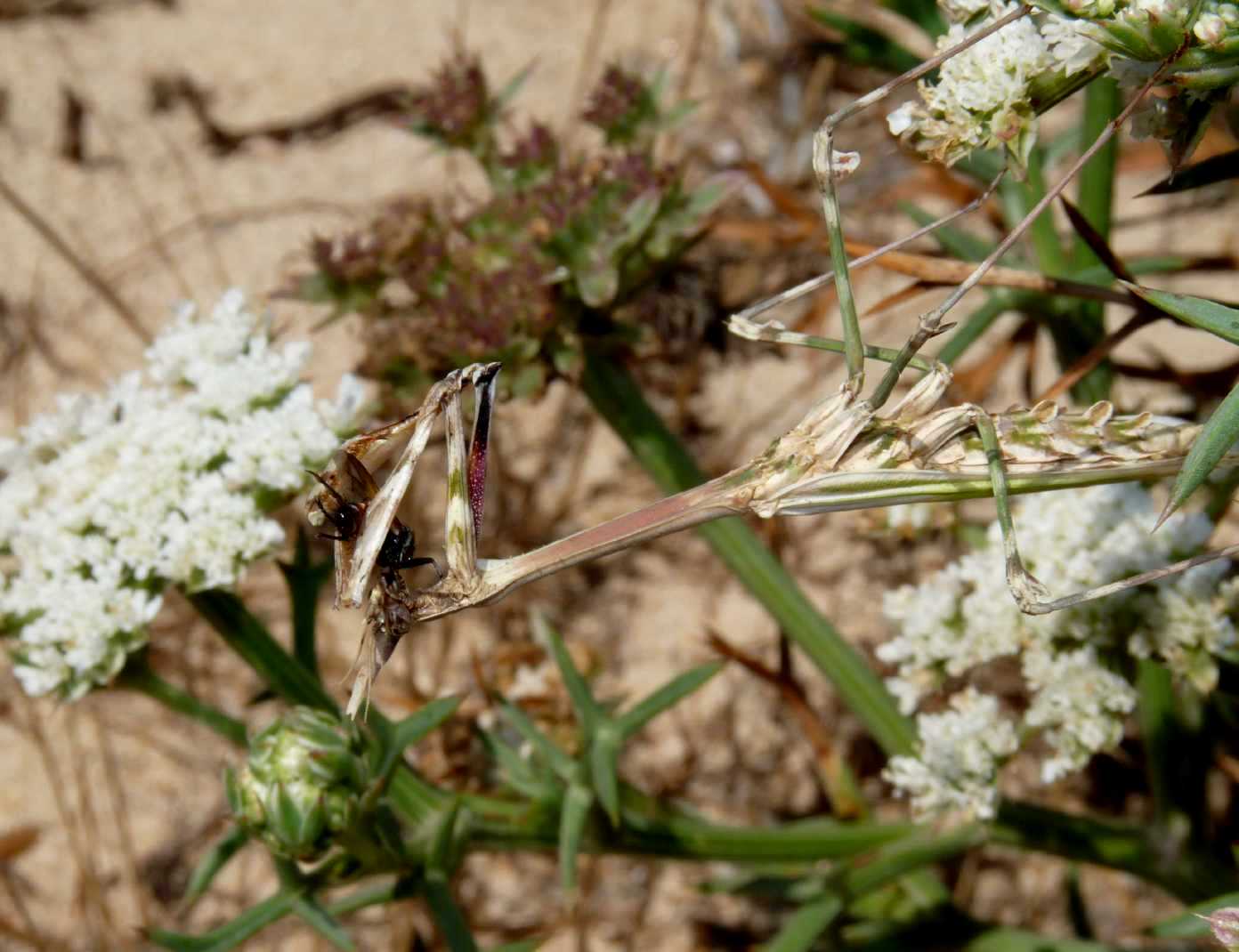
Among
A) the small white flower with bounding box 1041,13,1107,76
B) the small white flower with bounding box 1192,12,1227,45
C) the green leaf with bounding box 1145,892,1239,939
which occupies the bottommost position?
the green leaf with bounding box 1145,892,1239,939

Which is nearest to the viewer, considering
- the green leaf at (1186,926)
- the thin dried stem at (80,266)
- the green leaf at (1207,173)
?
the green leaf at (1207,173)

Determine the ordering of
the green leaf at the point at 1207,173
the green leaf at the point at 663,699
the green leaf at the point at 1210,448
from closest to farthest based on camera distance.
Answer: the green leaf at the point at 1210,448, the green leaf at the point at 1207,173, the green leaf at the point at 663,699

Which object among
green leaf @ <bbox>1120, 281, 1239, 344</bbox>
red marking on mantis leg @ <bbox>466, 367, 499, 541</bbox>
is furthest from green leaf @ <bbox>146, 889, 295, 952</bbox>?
green leaf @ <bbox>1120, 281, 1239, 344</bbox>

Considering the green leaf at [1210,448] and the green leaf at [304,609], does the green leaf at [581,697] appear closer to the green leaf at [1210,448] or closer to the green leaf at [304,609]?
the green leaf at [304,609]

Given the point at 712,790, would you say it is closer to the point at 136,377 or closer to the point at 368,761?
the point at 368,761

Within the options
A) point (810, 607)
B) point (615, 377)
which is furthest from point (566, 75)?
point (810, 607)

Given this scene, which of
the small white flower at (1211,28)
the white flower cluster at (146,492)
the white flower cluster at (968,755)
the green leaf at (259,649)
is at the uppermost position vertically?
the white flower cluster at (146,492)

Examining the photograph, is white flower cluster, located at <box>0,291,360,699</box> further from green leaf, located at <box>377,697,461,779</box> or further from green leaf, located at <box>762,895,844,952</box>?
green leaf, located at <box>762,895,844,952</box>

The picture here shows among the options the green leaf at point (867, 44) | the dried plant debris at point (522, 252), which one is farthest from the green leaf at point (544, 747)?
the green leaf at point (867, 44)
